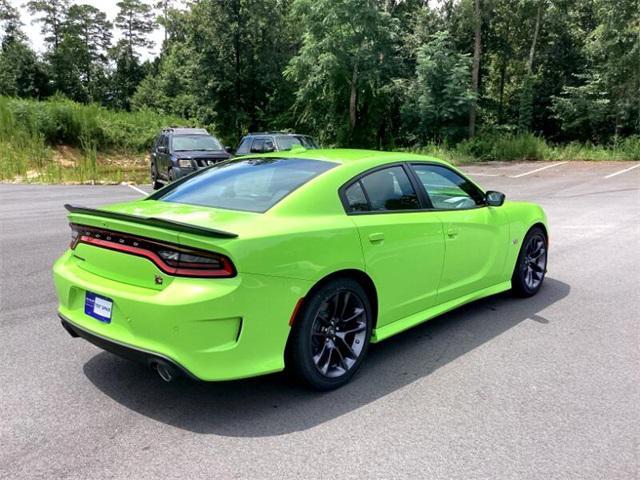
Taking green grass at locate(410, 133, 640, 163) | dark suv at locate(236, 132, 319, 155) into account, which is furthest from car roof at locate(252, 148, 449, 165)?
green grass at locate(410, 133, 640, 163)

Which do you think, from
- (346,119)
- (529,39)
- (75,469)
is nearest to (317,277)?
(75,469)

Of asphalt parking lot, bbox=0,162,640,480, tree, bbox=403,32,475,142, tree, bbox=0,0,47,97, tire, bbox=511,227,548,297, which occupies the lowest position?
asphalt parking lot, bbox=0,162,640,480

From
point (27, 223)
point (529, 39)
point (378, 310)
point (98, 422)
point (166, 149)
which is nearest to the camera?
point (98, 422)

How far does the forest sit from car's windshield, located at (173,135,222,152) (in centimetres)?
928

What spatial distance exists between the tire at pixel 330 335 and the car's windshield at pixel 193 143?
1326cm

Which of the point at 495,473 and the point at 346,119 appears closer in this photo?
the point at 495,473

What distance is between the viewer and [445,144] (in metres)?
28.8

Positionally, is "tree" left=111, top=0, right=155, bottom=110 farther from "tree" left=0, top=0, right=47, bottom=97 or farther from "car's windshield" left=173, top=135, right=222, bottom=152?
"car's windshield" left=173, top=135, right=222, bottom=152

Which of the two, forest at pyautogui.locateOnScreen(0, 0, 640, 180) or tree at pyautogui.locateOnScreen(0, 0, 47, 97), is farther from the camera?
tree at pyautogui.locateOnScreen(0, 0, 47, 97)

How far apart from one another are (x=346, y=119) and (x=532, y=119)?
11.7 metres

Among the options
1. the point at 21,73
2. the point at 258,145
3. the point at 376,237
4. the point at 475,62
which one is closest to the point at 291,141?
the point at 258,145

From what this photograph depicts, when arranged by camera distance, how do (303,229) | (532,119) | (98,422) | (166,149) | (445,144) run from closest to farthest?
(98,422), (303,229), (166,149), (445,144), (532,119)

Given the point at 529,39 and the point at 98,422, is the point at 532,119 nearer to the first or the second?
the point at 529,39

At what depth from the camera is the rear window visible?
3.71 meters
